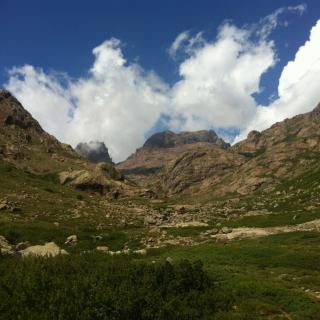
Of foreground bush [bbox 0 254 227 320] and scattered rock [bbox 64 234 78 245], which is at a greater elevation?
scattered rock [bbox 64 234 78 245]

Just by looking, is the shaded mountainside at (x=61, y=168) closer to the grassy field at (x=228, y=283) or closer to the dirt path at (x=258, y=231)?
the dirt path at (x=258, y=231)

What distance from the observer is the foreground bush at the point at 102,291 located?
76.7 ft

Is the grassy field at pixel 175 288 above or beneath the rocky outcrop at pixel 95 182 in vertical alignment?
beneath

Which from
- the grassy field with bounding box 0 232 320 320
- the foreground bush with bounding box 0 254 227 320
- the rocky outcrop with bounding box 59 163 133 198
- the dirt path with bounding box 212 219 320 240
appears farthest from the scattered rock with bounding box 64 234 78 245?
the rocky outcrop with bounding box 59 163 133 198

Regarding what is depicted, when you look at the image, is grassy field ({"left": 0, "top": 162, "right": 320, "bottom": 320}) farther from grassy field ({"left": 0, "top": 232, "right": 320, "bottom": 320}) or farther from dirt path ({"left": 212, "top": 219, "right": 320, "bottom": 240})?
dirt path ({"left": 212, "top": 219, "right": 320, "bottom": 240})

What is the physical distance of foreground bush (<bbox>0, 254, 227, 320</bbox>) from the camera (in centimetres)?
2339

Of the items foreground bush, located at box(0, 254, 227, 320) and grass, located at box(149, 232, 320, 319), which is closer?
foreground bush, located at box(0, 254, 227, 320)

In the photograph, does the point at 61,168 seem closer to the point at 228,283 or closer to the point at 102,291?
the point at 228,283

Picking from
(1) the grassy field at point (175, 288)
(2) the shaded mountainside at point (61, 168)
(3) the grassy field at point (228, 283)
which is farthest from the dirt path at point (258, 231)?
(2) the shaded mountainside at point (61, 168)

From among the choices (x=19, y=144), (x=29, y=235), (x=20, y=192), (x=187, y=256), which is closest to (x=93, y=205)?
(x=20, y=192)

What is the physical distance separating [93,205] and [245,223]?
1500 inches

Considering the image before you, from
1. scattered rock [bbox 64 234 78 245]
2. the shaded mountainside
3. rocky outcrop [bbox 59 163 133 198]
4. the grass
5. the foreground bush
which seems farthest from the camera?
the shaded mountainside

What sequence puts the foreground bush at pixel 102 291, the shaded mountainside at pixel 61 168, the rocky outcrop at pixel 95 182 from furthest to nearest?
the shaded mountainside at pixel 61 168
the rocky outcrop at pixel 95 182
the foreground bush at pixel 102 291

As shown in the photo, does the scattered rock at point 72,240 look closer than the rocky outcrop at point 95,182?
Yes
